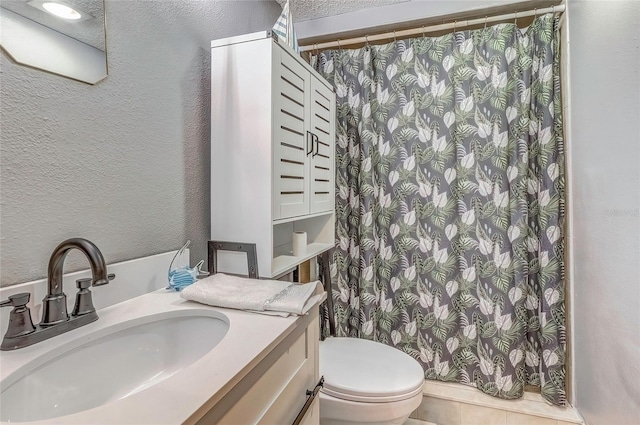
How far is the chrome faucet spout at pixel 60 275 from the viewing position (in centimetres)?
65

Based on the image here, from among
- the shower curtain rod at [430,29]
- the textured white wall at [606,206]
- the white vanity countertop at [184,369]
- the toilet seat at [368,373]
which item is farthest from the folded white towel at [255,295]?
the shower curtain rod at [430,29]

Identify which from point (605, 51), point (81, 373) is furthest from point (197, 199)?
point (605, 51)

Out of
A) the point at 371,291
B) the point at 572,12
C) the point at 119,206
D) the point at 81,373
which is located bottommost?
the point at 371,291

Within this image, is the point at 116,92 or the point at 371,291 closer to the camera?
the point at 116,92

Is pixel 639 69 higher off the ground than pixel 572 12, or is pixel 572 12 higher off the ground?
pixel 572 12

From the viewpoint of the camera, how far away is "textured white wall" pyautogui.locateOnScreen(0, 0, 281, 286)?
27.7 inches

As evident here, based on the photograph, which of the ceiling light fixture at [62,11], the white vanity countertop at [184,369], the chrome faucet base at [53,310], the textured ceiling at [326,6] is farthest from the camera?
the textured ceiling at [326,6]

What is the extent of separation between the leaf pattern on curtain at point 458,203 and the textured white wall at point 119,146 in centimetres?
97

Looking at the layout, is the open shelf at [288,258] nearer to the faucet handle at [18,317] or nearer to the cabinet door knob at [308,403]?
the cabinet door knob at [308,403]

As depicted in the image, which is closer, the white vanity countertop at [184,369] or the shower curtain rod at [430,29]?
the white vanity countertop at [184,369]

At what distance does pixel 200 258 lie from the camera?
1241mm

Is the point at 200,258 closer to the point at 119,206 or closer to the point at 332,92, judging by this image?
the point at 119,206

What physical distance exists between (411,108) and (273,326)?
5.14 ft

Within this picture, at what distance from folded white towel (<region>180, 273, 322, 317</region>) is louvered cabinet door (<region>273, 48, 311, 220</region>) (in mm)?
338
